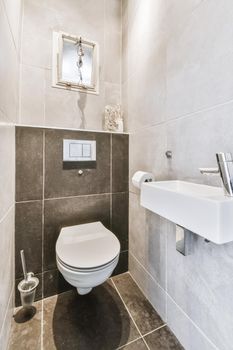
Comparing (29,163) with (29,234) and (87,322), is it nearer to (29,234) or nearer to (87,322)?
(29,234)

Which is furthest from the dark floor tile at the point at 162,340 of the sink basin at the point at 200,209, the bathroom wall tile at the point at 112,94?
the bathroom wall tile at the point at 112,94

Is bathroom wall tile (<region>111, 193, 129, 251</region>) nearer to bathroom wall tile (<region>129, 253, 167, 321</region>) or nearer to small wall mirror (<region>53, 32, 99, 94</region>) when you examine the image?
bathroom wall tile (<region>129, 253, 167, 321</region>)

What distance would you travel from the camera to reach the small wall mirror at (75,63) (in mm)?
1402

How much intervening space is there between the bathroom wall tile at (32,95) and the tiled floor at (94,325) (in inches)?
53.0

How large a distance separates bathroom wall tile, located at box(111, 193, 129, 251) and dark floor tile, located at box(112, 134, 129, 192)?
70mm

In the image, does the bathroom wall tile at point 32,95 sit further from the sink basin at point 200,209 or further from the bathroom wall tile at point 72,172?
the sink basin at point 200,209

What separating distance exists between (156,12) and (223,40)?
0.66 m

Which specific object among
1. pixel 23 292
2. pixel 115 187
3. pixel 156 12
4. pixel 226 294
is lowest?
pixel 23 292

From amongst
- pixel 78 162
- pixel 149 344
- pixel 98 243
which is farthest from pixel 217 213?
pixel 78 162

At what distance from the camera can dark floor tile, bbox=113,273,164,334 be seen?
40.3 inches

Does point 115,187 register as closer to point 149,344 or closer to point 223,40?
point 149,344

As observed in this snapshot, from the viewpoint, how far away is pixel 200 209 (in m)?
0.51

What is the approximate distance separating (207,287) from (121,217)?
819mm

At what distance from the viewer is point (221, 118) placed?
2.23 ft
